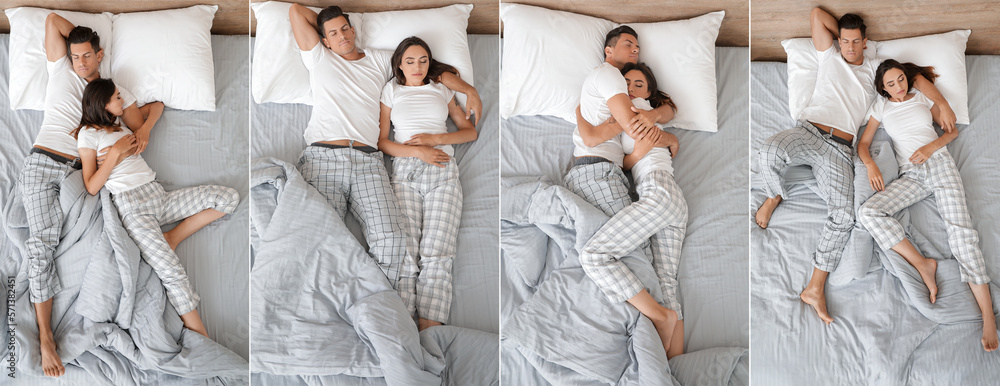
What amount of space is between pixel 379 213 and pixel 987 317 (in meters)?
1.53

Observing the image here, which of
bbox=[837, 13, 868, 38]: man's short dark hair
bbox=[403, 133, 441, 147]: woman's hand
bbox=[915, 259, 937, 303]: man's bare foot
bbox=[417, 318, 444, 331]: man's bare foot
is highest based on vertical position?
bbox=[837, 13, 868, 38]: man's short dark hair

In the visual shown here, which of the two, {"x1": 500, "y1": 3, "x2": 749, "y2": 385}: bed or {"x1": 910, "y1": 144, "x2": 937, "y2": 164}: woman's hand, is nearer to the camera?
{"x1": 500, "y1": 3, "x2": 749, "y2": 385}: bed

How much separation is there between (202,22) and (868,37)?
1652 mm

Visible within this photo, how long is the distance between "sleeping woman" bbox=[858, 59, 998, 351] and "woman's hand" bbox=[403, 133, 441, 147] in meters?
1.04

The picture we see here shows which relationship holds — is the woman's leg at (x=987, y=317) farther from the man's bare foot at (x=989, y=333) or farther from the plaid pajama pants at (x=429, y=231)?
the plaid pajama pants at (x=429, y=231)

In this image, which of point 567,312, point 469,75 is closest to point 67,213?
point 469,75

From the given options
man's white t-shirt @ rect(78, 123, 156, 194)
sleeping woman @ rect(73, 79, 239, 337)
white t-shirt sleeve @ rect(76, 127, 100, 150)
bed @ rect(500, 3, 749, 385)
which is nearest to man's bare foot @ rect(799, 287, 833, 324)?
bed @ rect(500, 3, 749, 385)

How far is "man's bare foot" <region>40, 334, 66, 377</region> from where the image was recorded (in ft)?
4.57

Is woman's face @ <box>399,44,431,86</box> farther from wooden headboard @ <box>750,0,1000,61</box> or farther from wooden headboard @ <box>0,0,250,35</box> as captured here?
wooden headboard @ <box>750,0,1000,61</box>

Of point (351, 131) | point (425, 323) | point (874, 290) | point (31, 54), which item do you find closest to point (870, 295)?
point (874, 290)

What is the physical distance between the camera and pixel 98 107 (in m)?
1.39

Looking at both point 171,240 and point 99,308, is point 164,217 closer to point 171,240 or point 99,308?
point 171,240

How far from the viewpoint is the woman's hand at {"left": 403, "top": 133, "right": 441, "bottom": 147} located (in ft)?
4.39

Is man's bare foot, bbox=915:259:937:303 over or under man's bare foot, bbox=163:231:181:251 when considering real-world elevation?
under
